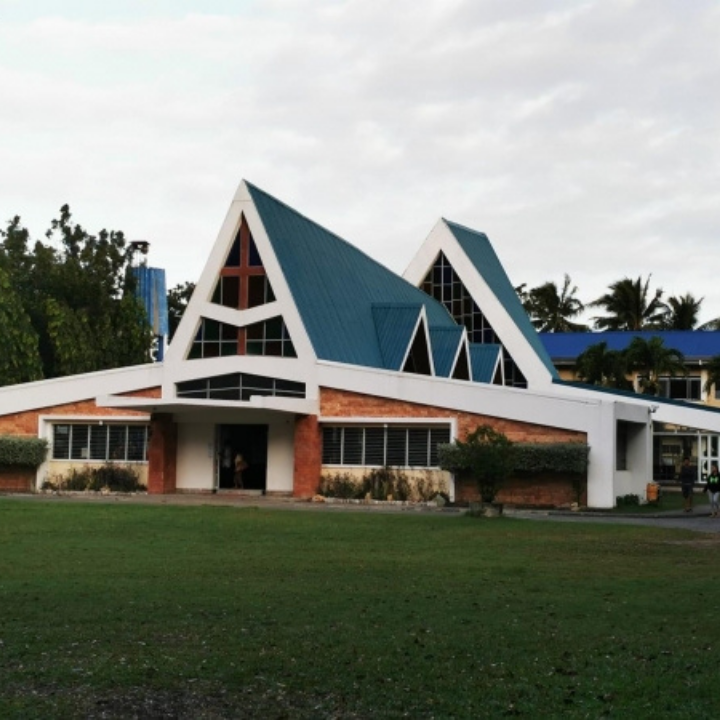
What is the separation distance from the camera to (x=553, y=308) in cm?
9506

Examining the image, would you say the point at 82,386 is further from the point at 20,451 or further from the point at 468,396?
the point at 468,396

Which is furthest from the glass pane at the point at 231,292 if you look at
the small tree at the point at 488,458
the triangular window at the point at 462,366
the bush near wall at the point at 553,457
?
the triangular window at the point at 462,366

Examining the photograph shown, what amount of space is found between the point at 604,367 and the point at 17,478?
3413cm

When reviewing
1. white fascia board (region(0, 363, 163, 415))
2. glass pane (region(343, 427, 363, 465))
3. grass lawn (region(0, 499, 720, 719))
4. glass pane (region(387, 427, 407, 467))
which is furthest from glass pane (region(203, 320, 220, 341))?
grass lawn (region(0, 499, 720, 719))

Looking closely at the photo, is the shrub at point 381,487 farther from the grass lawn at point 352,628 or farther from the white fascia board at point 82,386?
the grass lawn at point 352,628

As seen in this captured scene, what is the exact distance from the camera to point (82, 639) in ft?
35.3

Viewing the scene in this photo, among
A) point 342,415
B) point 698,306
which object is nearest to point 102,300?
point 342,415

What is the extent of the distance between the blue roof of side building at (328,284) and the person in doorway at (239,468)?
462 centimetres

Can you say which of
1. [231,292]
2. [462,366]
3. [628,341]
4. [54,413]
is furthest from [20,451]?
[628,341]

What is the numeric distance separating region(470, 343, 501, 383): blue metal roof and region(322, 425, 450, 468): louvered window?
51.0 feet

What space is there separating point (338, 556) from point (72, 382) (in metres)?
24.8

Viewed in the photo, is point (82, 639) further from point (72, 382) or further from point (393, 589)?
point (72, 382)

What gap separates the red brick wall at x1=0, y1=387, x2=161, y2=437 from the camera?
41781 millimetres

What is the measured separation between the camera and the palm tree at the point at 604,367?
64938 mm
